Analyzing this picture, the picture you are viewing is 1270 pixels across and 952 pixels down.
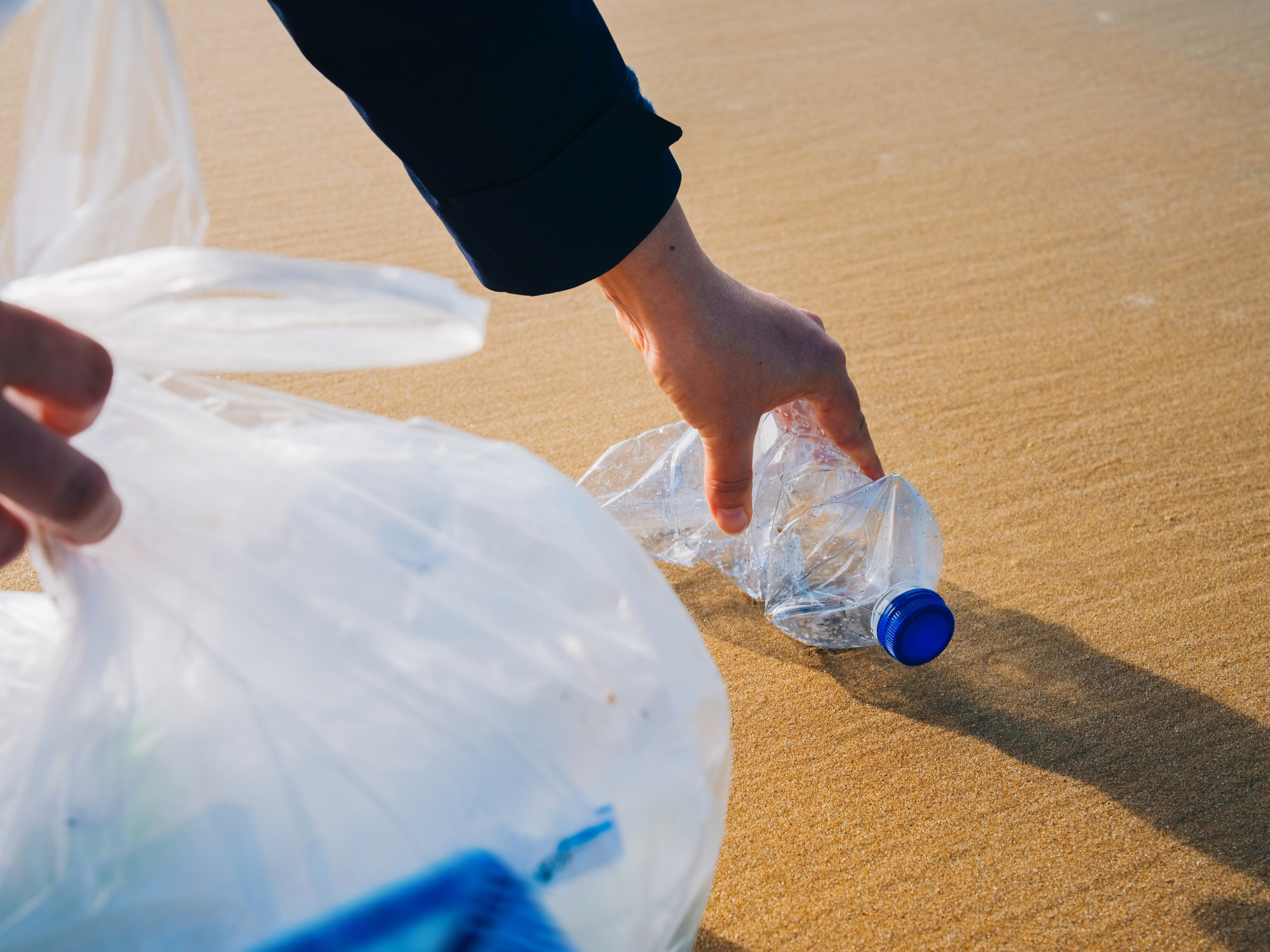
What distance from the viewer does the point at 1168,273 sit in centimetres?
164

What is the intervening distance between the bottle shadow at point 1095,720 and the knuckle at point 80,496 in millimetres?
677

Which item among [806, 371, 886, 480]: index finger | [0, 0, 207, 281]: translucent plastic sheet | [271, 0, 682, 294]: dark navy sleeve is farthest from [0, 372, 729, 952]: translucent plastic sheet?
[806, 371, 886, 480]: index finger

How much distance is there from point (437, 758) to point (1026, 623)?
73cm

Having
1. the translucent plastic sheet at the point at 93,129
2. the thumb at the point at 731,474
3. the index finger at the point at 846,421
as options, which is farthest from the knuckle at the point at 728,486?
the translucent plastic sheet at the point at 93,129

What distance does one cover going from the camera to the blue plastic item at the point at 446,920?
0.52 m

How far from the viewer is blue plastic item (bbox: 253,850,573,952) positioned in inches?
20.4

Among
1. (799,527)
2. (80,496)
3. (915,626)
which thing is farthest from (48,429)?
(799,527)

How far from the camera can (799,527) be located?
1174 mm

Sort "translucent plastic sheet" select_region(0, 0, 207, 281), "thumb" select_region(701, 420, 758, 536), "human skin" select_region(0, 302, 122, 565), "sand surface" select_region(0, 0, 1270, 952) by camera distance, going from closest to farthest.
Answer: "human skin" select_region(0, 302, 122, 565) < "translucent plastic sheet" select_region(0, 0, 207, 281) < "sand surface" select_region(0, 0, 1270, 952) < "thumb" select_region(701, 420, 758, 536)

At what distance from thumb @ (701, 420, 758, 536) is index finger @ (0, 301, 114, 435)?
54 centimetres

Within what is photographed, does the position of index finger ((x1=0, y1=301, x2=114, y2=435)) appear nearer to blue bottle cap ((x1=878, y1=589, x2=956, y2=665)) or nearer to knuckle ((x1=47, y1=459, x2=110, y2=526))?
knuckle ((x1=47, y1=459, x2=110, y2=526))

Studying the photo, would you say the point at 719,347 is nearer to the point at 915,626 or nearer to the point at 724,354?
the point at 724,354

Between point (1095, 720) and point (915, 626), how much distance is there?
8.7 inches

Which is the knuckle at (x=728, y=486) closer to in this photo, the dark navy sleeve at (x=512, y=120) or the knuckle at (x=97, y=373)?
the dark navy sleeve at (x=512, y=120)
